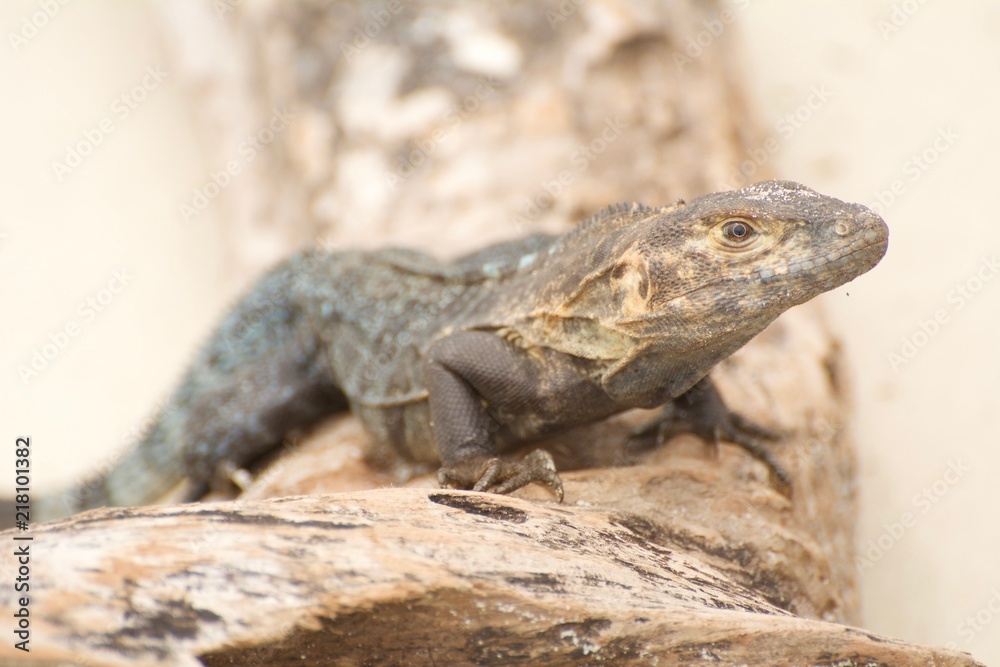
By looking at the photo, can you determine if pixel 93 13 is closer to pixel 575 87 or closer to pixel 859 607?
pixel 575 87

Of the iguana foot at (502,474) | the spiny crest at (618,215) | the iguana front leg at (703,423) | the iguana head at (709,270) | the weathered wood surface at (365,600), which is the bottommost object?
the weathered wood surface at (365,600)

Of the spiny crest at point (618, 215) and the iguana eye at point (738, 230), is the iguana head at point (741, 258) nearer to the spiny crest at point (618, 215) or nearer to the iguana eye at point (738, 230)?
the iguana eye at point (738, 230)

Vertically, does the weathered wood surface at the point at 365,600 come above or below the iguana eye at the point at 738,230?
below

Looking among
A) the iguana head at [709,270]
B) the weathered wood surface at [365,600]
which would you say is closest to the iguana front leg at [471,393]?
the iguana head at [709,270]

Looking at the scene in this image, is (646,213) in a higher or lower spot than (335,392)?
higher

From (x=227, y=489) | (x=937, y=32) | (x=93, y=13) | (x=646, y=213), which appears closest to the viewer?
(x=646, y=213)

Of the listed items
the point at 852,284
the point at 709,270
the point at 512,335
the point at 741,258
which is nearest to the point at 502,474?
the point at 512,335

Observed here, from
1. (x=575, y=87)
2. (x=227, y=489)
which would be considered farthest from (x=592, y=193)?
(x=227, y=489)

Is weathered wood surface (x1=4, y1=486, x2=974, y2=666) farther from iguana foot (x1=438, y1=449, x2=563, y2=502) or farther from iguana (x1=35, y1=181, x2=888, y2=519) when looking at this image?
iguana (x1=35, y1=181, x2=888, y2=519)
